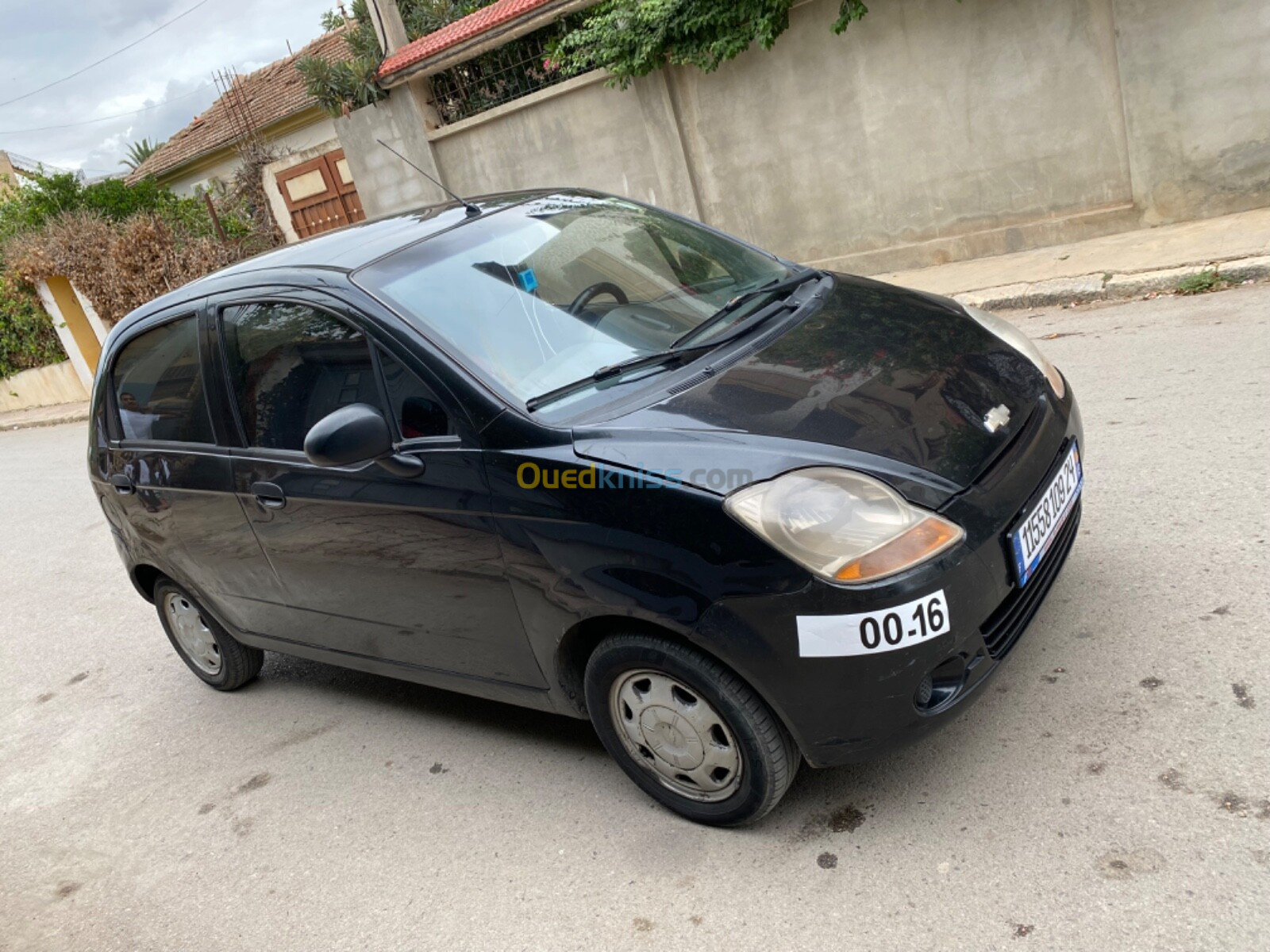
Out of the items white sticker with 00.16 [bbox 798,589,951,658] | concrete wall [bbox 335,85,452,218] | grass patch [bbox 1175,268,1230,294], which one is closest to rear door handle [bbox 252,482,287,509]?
white sticker with 00.16 [bbox 798,589,951,658]

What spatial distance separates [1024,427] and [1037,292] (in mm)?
5255

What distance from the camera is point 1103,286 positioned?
7.40 metres

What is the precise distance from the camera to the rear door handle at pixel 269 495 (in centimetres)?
365

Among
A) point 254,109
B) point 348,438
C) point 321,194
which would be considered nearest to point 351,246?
point 348,438

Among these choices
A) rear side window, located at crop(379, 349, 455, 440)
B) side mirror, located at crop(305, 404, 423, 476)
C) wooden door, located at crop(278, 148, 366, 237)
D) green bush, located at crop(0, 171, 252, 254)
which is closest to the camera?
side mirror, located at crop(305, 404, 423, 476)

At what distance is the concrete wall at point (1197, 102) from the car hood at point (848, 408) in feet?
19.7

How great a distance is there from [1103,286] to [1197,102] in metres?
1.87

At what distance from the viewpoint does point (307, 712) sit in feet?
14.9

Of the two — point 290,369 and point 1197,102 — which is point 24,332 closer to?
point 290,369

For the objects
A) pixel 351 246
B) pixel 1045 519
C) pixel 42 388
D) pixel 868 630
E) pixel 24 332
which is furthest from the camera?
pixel 42 388

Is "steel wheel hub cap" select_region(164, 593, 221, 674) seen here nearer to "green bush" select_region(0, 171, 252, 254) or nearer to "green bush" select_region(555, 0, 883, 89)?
"green bush" select_region(555, 0, 883, 89)

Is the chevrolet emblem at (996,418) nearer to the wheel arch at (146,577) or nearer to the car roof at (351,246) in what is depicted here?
the car roof at (351,246)

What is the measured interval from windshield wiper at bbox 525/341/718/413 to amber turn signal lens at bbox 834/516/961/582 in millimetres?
971

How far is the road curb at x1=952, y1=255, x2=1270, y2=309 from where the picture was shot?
6.77 metres
